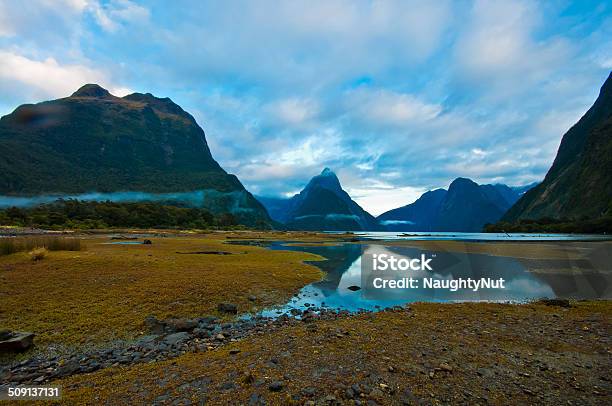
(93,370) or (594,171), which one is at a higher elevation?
(594,171)

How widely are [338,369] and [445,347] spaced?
5304 mm

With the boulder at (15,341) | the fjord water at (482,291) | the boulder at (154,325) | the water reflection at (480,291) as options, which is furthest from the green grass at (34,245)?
the water reflection at (480,291)

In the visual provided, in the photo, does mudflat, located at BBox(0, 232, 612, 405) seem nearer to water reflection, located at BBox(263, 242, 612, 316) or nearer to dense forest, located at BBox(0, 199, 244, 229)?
water reflection, located at BBox(263, 242, 612, 316)

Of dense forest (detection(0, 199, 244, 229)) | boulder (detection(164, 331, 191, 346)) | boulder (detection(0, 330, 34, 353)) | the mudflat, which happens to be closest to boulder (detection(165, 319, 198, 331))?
the mudflat

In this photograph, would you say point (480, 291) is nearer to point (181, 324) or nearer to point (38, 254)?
point (181, 324)

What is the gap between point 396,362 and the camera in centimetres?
1039

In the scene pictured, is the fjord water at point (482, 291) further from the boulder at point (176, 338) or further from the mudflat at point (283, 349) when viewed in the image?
the boulder at point (176, 338)

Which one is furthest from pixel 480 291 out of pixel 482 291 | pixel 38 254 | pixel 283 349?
pixel 38 254

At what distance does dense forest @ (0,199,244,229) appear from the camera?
118 metres

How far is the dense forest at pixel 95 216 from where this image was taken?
11794 centimetres

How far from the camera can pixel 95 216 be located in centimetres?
14500

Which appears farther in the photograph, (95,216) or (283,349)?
(95,216)

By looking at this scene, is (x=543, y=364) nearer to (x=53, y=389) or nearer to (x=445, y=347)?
(x=445, y=347)

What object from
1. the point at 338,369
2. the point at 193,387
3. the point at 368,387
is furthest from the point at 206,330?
the point at 368,387
